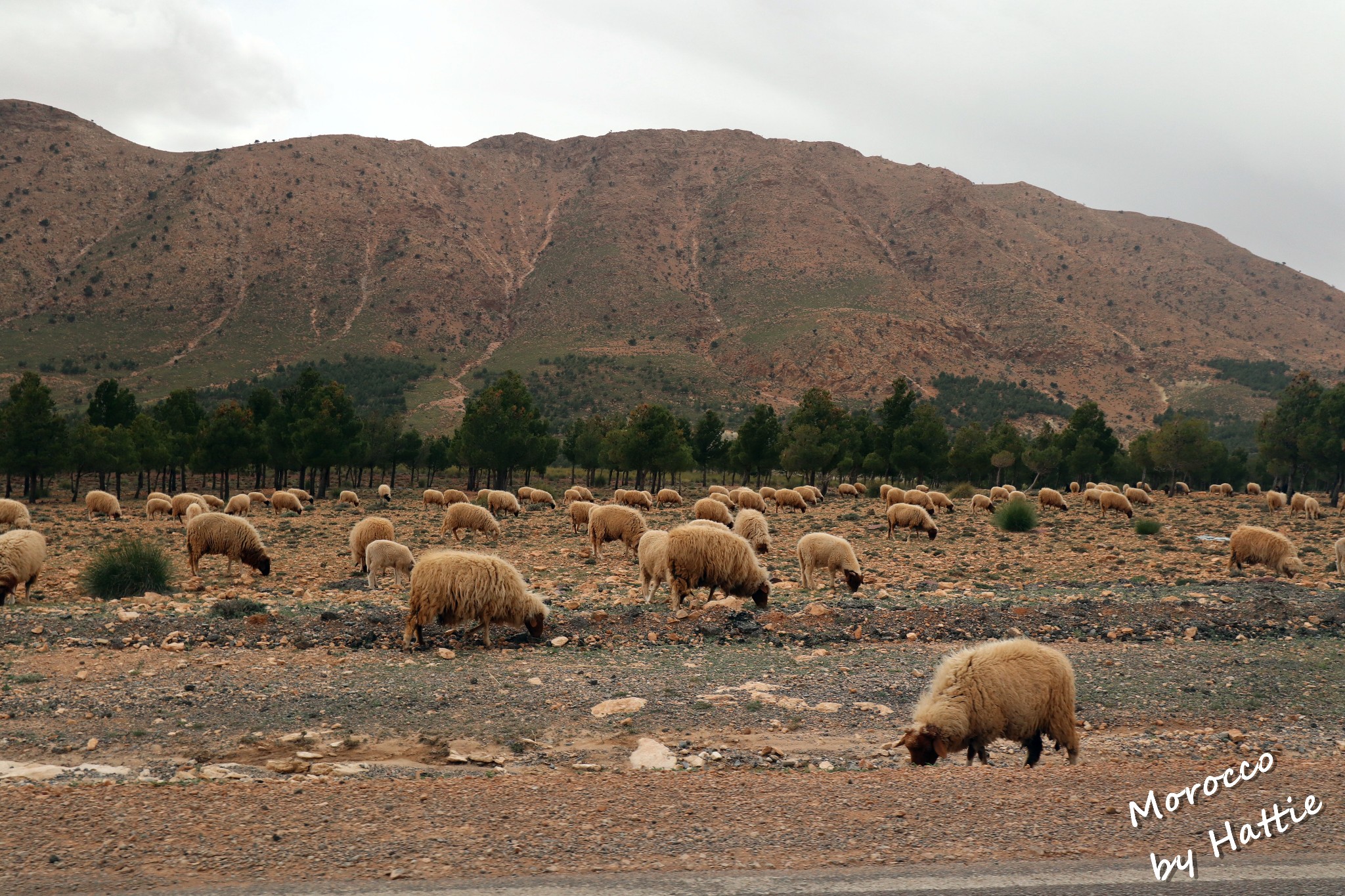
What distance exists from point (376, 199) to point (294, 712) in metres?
139

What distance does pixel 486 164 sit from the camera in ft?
538

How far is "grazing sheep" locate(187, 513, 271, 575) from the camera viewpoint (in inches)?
722

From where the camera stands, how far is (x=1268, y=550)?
19.8 metres

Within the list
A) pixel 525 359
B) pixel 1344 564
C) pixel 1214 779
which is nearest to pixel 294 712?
pixel 1214 779

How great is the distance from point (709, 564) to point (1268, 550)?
1560cm

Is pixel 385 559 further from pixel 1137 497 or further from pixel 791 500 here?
pixel 1137 497

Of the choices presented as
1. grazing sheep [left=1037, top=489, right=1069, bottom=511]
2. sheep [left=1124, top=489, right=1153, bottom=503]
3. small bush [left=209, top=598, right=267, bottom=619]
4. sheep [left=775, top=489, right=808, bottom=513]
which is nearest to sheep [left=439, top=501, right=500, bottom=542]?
small bush [left=209, top=598, right=267, bottom=619]

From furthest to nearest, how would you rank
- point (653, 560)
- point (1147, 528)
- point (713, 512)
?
point (1147, 528) < point (713, 512) < point (653, 560)

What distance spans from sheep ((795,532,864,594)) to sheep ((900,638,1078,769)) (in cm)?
927

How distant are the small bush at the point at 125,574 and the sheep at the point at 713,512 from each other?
15243 mm

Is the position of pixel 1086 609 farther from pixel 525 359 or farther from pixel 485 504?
pixel 525 359

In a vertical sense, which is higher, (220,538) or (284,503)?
(220,538)

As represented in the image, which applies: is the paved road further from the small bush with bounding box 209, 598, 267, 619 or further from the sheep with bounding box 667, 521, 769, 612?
the small bush with bounding box 209, 598, 267, 619

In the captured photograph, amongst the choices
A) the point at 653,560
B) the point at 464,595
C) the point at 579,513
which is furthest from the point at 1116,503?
the point at 464,595
